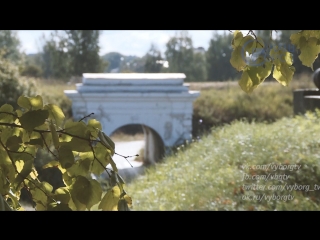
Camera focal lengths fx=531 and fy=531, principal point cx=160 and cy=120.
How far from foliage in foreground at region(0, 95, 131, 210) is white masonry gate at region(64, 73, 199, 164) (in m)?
7.08

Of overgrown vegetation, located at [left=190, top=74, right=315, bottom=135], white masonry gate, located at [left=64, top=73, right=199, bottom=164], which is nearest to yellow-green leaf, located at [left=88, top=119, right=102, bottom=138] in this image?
overgrown vegetation, located at [left=190, top=74, right=315, bottom=135]

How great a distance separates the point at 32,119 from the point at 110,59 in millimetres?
7895

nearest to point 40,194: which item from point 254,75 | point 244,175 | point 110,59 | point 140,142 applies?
point 254,75

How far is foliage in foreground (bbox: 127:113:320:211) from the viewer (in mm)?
4223

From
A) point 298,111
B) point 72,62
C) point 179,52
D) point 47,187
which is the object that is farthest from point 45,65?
point 47,187

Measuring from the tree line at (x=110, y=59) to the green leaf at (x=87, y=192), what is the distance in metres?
7.47

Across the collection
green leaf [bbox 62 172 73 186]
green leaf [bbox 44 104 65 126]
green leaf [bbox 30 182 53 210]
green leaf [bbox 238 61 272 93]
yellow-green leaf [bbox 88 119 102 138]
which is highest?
green leaf [bbox 238 61 272 93]

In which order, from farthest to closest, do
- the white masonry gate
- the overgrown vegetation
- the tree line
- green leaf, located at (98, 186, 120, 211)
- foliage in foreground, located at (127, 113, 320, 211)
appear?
the tree line → the white masonry gate → the overgrown vegetation → foliage in foreground, located at (127, 113, 320, 211) → green leaf, located at (98, 186, 120, 211)

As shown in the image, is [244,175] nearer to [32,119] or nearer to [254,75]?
[254,75]

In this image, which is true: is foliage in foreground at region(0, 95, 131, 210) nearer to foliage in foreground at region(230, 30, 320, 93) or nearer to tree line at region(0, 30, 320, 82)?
foliage in foreground at region(230, 30, 320, 93)
